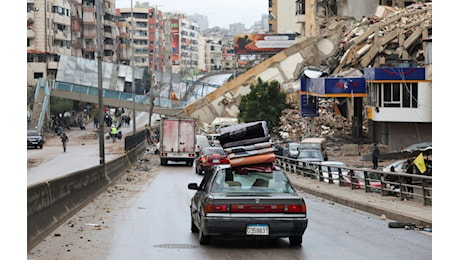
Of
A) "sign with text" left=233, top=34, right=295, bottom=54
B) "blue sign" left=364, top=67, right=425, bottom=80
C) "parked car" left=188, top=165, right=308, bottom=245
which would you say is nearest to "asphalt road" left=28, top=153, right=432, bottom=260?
"parked car" left=188, top=165, right=308, bottom=245

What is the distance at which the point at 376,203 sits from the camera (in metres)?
23.6

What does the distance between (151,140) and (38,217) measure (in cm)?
6406

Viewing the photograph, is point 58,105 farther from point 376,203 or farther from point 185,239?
point 185,239

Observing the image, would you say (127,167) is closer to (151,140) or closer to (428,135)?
(428,135)

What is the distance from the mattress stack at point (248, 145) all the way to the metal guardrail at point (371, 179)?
7280 millimetres

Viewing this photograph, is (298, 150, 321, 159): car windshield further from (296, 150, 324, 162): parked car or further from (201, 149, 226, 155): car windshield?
(201, 149, 226, 155): car windshield

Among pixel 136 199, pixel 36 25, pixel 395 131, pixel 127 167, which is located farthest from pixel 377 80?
pixel 36 25

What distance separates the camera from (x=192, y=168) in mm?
50281

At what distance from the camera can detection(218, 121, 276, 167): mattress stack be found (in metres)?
14.6

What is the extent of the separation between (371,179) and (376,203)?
8.95 metres

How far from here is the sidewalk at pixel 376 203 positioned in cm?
1945

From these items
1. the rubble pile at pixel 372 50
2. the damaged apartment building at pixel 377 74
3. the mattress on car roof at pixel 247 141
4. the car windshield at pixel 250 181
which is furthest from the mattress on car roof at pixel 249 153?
the rubble pile at pixel 372 50

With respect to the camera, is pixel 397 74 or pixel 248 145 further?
pixel 397 74

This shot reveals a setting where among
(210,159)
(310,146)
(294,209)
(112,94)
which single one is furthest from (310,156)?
(112,94)
